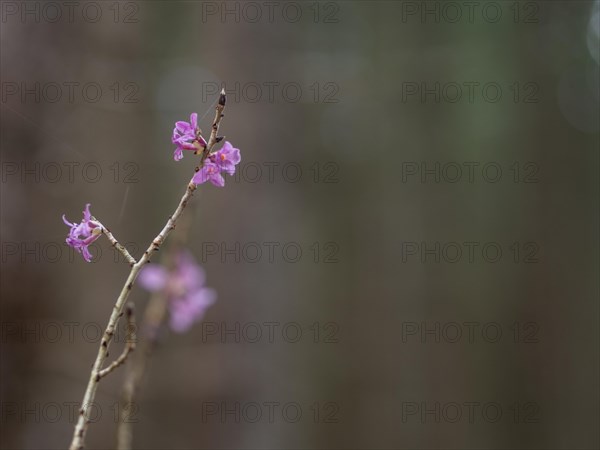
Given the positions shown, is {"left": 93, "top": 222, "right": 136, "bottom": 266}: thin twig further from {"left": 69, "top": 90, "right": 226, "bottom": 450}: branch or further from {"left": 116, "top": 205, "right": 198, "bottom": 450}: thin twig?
{"left": 116, "top": 205, "right": 198, "bottom": 450}: thin twig

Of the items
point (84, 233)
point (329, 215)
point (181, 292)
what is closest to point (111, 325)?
point (84, 233)

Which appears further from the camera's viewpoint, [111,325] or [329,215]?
[329,215]

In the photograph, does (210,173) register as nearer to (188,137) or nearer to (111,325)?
(188,137)

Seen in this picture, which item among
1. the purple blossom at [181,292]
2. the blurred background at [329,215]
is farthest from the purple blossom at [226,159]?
the blurred background at [329,215]

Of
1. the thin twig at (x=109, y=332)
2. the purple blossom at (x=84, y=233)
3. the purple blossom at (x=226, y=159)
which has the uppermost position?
the purple blossom at (x=226, y=159)

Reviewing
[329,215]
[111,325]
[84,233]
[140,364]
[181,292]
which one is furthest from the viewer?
[329,215]

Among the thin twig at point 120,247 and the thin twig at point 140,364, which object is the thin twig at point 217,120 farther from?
the thin twig at point 140,364
